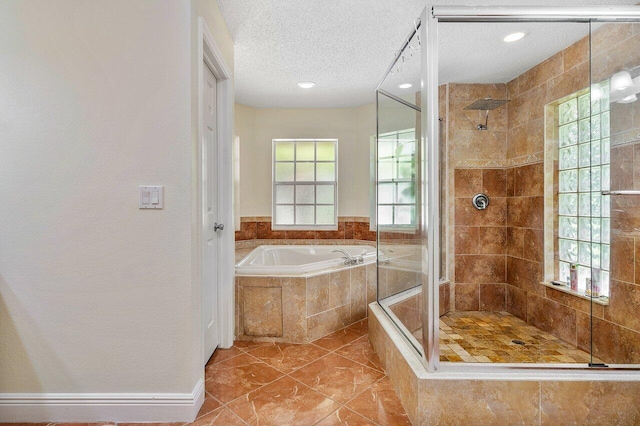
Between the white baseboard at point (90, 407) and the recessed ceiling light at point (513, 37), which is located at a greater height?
the recessed ceiling light at point (513, 37)

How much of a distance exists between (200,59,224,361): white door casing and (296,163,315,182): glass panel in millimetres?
1884

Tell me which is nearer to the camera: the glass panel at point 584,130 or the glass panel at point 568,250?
the glass panel at point 584,130

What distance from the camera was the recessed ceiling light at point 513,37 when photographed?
7.56 feet

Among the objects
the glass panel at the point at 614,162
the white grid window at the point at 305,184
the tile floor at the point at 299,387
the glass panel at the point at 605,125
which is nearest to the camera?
the tile floor at the point at 299,387

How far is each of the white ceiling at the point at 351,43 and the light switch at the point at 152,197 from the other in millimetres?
1265

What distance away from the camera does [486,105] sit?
292cm

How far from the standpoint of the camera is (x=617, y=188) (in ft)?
6.01

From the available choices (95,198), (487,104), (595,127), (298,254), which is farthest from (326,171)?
(95,198)

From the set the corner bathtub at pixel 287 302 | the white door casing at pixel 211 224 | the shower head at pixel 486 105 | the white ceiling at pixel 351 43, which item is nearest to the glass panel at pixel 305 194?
the white ceiling at pixel 351 43

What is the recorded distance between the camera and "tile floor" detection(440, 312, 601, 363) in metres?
2.12

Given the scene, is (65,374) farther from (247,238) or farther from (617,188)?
(617,188)

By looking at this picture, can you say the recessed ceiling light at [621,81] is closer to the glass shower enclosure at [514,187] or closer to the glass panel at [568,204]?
the glass shower enclosure at [514,187]

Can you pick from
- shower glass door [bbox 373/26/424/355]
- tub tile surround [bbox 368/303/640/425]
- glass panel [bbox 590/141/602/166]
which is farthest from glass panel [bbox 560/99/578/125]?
tub tile surround [bbox 368/303/640/425]

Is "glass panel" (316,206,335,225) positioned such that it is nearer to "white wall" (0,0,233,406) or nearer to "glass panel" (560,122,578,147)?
"glass panel" (560,122,578,147)
